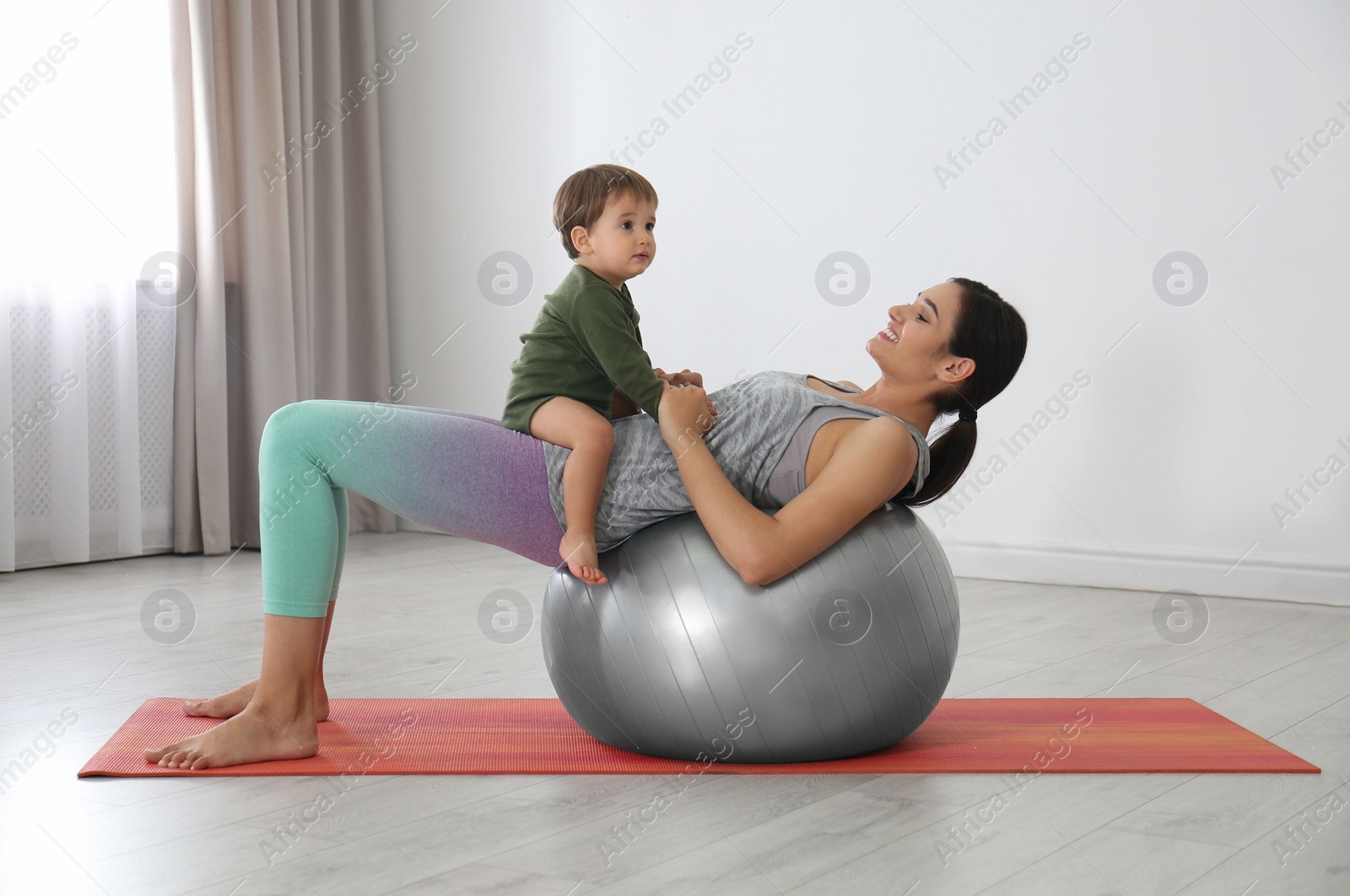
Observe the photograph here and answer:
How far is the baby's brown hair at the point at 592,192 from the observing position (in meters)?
1.84

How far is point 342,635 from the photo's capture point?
2.72 metres

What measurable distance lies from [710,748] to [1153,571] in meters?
2.13

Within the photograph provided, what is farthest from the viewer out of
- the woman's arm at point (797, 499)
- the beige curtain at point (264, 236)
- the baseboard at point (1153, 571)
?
the beige curtain at point (264, 236)

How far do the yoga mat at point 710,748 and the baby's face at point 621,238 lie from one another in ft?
2.43

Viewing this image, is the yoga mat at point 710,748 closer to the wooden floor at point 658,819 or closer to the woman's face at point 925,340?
the wooden floor at point 658,819

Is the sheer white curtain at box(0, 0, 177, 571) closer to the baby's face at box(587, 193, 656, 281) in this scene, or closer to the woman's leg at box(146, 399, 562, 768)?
the woman's leg at box(146, 399, 562, 768)

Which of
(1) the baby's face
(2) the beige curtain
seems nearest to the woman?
(1) the baby's face

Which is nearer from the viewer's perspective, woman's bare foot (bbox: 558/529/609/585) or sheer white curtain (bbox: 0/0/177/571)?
woman's bare foot (bbox: 558/529/609/585)

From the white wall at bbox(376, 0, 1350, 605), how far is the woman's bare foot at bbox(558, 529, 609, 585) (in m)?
2.21

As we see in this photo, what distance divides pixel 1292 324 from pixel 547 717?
91.0 inches

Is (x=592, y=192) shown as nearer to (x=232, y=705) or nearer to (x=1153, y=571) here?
(x=232, y=705)

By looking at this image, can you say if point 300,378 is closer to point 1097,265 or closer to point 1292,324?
point 1097,265

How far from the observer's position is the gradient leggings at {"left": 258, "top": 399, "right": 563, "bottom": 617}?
1.69m

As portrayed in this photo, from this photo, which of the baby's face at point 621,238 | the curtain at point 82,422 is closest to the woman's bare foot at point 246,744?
the baby's face at point 621,238
